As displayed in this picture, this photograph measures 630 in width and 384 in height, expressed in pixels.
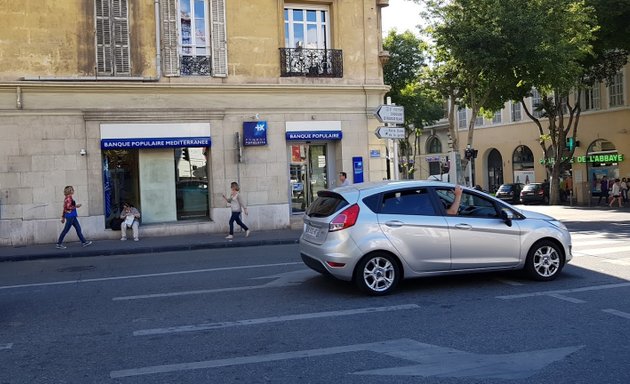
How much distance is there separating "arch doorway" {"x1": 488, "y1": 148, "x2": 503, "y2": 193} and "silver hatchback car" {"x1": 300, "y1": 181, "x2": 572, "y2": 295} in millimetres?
39959

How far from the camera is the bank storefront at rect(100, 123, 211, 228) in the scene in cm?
1691

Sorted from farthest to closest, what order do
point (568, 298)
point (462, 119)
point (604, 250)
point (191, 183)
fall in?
point (462, 119) < point (191, 183) < point (604, 250) < point (568, 298)

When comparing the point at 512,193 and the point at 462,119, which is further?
the point at 462,119

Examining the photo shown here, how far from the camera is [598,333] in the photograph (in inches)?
227

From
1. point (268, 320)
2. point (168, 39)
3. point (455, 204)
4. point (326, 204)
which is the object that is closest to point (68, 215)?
point (168, 39)

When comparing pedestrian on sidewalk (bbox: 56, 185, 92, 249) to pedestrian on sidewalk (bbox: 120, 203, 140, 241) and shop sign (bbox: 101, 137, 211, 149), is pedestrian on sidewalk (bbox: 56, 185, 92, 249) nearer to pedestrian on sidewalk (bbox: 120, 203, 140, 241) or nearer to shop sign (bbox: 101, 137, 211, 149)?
pedestrian on sidewalk (bbox: 120, 203, 140, 241)

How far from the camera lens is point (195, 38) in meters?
17.7

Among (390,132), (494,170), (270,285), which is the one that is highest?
(390,132)

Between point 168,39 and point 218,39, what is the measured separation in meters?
1.52

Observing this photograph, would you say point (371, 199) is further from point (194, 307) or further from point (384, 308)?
point (194, 307)

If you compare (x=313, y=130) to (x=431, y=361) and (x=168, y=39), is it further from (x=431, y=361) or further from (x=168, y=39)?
(x=431, y=361)

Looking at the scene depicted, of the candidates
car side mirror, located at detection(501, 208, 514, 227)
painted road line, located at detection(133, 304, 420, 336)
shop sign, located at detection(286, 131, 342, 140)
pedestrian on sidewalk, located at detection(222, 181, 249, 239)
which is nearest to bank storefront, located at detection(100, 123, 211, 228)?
pedestrian on sidewalk, located at detection(222, 181, 249, 239)

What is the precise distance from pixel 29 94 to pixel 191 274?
932 centimetres

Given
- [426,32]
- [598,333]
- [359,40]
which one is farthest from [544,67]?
[598,333]
